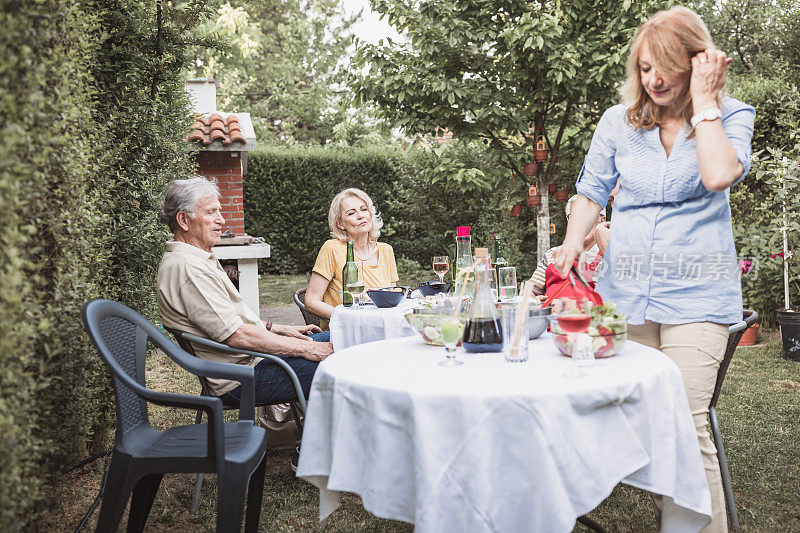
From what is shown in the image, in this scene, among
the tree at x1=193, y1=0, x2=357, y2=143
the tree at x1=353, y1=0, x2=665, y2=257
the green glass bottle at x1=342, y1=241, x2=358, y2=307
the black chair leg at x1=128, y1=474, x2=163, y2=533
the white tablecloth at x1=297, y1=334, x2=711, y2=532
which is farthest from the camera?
the tree at x1=193, y1=0, x2=357, y2=143

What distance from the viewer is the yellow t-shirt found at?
13.7 ft

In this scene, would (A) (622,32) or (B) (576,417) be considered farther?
(A) (622,32)

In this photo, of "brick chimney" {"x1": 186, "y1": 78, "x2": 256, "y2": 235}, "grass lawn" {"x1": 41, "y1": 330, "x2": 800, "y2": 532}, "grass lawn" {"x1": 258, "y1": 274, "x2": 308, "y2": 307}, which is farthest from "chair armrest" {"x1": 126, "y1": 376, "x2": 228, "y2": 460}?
"grass lawn" {"x1": 258, "y1": 274, "x2": 308, "y2": 307}

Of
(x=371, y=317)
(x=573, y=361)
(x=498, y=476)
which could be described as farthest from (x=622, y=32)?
(x=498, y=476)

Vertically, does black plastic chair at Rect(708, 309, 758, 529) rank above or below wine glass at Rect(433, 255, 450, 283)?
below

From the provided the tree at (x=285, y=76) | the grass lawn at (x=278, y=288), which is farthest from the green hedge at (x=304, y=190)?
the tree at (x=285, y=76)

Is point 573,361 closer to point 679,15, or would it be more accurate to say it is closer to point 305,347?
point 679,15

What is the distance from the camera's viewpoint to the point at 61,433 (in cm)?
246

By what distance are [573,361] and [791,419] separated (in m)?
3.21

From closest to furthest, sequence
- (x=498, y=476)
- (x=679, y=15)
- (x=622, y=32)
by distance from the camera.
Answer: (x=498, y=476) → (x=679, y=15) → (x=622, y=32)

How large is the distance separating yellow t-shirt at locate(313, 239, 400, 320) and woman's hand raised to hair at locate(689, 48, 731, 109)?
233cm

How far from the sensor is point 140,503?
96.6 inches

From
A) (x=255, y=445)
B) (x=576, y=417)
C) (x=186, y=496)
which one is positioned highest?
(x=576, y=417)

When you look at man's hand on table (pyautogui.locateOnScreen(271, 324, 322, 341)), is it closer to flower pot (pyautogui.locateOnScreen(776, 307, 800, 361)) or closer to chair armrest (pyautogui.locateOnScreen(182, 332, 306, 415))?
chair armrest (pyautogui.locateOnScreen(182, 332, 306, 415))
